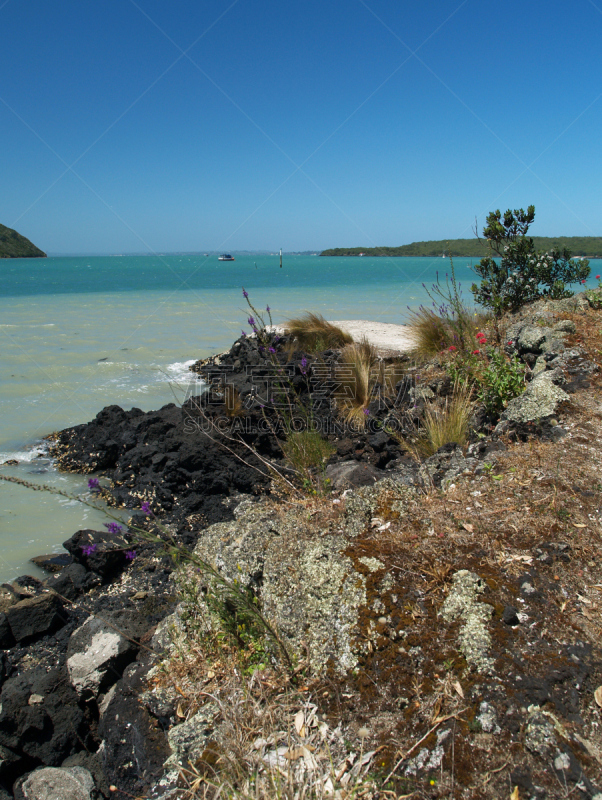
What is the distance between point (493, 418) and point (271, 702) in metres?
3.48

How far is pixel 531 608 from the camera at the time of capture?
212 cm

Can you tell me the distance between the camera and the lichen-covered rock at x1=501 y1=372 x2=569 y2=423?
3.89m

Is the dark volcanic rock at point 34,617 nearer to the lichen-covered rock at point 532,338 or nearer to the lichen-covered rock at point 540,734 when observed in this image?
the lichen-covered rock at point 540,734

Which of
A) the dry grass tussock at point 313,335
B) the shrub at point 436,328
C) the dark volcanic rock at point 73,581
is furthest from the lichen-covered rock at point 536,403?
the dry grass tussock at point 313,335

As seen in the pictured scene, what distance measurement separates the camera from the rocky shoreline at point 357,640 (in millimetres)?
1724

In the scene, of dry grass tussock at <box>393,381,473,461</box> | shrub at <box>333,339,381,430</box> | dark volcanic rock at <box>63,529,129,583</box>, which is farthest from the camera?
shrub at <box>333,339,381,430</box>

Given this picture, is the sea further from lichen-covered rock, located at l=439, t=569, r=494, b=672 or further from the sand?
lichen-covered rock, located at l=439, t=569, r=494, b=672

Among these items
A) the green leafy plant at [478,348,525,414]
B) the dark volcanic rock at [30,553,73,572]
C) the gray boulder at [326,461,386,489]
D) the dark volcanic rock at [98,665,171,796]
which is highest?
the green leafy plant at [478,348,525,414]

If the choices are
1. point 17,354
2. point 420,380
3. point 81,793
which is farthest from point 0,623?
point 17,354

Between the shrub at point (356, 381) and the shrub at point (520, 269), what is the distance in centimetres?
199

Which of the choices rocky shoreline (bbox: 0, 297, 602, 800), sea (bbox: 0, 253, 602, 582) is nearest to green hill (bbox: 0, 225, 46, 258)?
sea (bbox: 0, 253, 602, 582)

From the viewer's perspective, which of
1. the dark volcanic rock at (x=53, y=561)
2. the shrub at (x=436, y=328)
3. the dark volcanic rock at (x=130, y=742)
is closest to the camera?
the dark volcanic rock at (x=130, y=742)

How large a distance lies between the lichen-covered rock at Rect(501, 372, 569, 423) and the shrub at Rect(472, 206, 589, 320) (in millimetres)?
3246

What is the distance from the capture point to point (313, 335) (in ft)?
29.4
